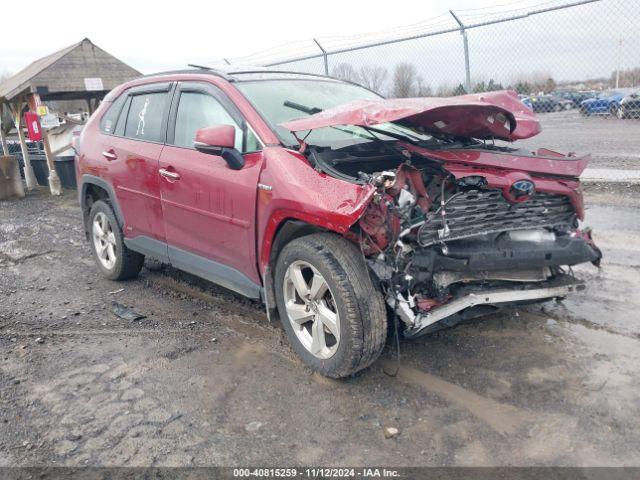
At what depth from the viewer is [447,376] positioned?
3439 mm

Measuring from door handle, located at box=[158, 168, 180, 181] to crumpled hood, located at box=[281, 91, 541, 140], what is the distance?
1.12 metres

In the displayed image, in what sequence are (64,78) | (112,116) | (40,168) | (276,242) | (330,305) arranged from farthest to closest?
(40,168) < (64,78) < (112,116) < (276,242) < (330,305)

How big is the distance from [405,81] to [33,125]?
7662mm

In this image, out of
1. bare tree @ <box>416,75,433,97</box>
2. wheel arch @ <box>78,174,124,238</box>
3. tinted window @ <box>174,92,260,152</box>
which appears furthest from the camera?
bare tree @ <box>416,75,433,97</box>

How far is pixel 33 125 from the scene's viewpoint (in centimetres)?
1149

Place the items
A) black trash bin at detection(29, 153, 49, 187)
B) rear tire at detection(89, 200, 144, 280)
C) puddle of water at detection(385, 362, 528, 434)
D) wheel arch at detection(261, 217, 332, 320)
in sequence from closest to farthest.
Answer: puddle of water at detection(385, 362, 528, 434) → wheel arch at detection(261, 217, 332, 320) → rear tire at detection(89, 200, 144, 280) → black trash bin at detection(29, 153, 49, 187)

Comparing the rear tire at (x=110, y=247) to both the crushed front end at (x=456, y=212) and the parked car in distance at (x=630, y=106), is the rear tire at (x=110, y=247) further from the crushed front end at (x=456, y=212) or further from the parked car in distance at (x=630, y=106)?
the parked car in distance at (x=630, y=106)

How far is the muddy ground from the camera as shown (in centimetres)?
280

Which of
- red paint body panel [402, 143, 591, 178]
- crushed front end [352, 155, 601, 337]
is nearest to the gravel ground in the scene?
red paint body panel [402, 143, 591, 178]

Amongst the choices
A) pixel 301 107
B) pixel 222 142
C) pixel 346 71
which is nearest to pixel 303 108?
pixel 301 107

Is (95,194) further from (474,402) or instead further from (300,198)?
(474,402)

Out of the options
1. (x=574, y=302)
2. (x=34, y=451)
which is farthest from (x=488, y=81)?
(x=34, y=451)

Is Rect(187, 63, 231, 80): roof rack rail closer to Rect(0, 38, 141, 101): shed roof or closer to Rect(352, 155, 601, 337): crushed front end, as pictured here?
Rect(352, 155, 601, 337): crushed front end

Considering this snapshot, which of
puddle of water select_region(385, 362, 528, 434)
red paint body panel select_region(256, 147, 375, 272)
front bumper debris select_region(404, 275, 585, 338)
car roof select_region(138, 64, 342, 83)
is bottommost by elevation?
puddle of water select_region(385, 362, 528, 434)
